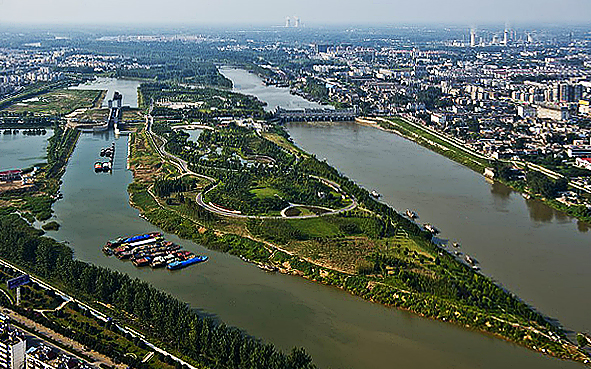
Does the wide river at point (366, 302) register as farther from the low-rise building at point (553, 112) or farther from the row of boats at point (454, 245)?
the low-rise building at point (553, 112)

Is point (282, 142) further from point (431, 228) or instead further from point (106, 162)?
point (431, 228)

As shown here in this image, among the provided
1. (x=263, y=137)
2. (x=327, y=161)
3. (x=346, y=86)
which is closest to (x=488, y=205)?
(x=327, y=161)

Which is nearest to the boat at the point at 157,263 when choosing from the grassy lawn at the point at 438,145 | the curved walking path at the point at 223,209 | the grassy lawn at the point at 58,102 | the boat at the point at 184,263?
the boat at the point at 184,263

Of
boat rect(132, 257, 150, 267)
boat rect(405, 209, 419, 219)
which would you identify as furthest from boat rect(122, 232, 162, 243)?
boat rect(405, 209, 419, 219)

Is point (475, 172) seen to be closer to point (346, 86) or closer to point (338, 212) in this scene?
point (338, 212)

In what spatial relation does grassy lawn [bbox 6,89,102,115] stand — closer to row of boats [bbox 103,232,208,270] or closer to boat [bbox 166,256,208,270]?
row of boats [bbox 103,232,208,270]

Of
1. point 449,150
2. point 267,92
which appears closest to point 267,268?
point 449,150
